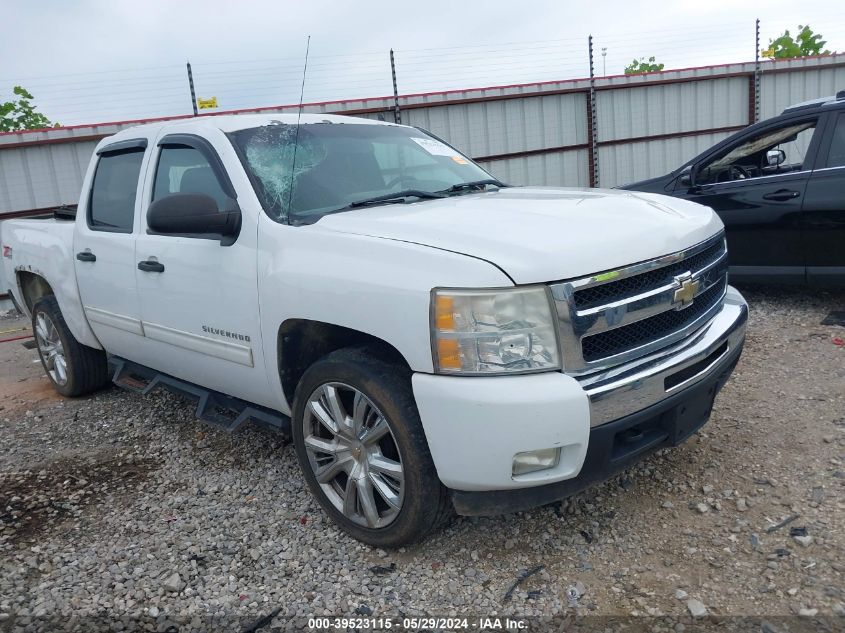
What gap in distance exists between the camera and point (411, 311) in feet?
7.91

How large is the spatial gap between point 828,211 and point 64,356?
227 inches

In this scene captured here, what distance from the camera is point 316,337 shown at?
3.00 metres

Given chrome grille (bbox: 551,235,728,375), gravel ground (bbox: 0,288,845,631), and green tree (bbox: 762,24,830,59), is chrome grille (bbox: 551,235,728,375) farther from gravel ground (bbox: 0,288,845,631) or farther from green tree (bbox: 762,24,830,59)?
green tree (bbox: 762,24,830,59)

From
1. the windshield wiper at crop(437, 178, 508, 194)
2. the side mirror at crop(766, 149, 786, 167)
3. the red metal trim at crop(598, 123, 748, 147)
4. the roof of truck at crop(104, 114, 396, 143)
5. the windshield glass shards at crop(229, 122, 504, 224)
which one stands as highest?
the roof of truck at crop(104, 114, 396, 143)

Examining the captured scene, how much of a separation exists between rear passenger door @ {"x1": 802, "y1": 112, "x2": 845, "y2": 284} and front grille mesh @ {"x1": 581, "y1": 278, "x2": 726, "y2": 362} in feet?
9.74

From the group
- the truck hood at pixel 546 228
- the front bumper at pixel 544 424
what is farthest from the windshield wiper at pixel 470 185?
the front bumper at pixel 544 424

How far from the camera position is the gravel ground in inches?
98.8

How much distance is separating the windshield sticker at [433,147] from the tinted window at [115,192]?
162 cm

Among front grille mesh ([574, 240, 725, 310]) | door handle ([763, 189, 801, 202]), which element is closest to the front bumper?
front grille mesh ([574, 240, 725, 310])

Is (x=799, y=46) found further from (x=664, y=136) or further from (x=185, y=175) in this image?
(x=185, y=175)

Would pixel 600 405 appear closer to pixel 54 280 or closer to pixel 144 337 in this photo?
pixel 144 337

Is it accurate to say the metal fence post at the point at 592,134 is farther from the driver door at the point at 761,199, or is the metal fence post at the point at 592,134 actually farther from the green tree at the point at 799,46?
the green tree at the point at 799,46

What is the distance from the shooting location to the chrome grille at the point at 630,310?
7.79ft

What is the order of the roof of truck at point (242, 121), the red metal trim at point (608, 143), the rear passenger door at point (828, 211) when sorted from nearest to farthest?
1. the roof of truck at point (242, 121)
2. the rear passenger door at point (828, 211)
3. the red metal trim at point (608, 143)
